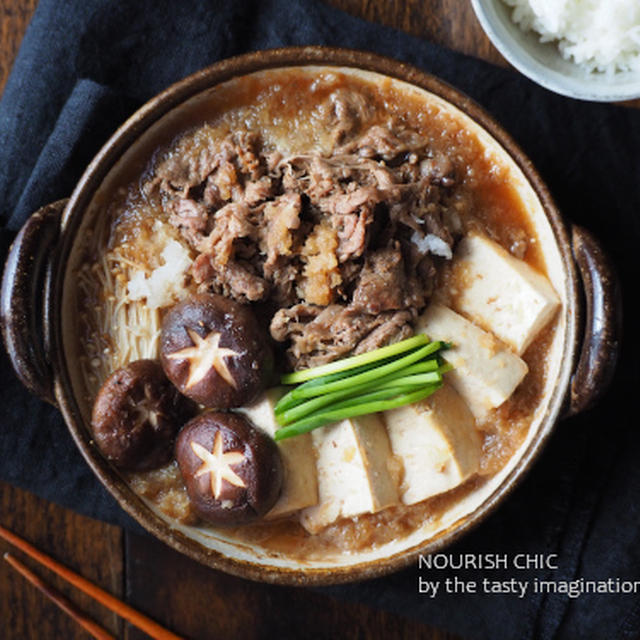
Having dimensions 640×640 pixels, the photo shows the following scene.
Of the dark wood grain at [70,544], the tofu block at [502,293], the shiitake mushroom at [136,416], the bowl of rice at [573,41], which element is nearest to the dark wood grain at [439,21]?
the bowl of rice at [573,41]

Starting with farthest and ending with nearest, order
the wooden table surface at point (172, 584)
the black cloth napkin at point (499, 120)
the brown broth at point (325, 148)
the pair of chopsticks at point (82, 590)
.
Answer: the pair of chopsticks at point (82, 590), the wooden table surface at point (172, 584), the black cloth napkin at point (499, 120), the brown broth at point (325, 148)

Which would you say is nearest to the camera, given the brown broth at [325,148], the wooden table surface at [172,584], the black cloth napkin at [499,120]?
the brown broth at [325,148]

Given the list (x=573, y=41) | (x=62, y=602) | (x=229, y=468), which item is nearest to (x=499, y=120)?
(x=573, y=41)

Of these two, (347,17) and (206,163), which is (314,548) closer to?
(206,163)

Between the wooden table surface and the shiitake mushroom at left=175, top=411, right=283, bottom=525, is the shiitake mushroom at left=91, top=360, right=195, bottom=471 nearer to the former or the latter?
the shiitake mushroom at left=175, top=411, right=283, bottom=525

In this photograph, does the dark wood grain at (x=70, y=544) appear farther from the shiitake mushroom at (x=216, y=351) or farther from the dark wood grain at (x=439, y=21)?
the dark wood grain at (x=439, y=21)

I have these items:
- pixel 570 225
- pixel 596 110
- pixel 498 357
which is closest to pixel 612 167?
pixel 596 110

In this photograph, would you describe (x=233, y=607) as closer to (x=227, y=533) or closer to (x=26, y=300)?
(x=227, y=533)
